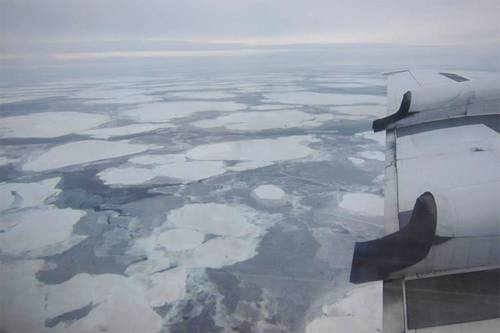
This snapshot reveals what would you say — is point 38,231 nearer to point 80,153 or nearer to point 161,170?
point 161,170

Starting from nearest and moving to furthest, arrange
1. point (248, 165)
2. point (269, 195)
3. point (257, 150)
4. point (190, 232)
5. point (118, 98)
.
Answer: point (190, 232) < point (269, 195) < point (248, 165) < point (257, 150) < point (118, 98)

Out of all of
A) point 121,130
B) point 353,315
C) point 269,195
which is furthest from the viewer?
point 121,130

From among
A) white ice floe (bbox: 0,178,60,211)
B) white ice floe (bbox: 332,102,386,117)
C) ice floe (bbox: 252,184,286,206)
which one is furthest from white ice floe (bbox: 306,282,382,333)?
white ice floe (bbox: 332,102,386,117)

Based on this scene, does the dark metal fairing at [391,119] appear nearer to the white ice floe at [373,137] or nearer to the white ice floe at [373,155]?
the white ice floe at [373,155]

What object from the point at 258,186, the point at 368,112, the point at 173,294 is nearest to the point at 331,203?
the point at 258,186

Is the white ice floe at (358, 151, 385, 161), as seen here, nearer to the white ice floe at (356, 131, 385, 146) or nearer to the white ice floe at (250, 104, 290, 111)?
the white ice floe at (356, 131, 385, 146)

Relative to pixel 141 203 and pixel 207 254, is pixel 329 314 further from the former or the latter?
pixel 141 203

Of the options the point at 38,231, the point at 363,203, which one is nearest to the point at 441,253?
the point at 363,203
